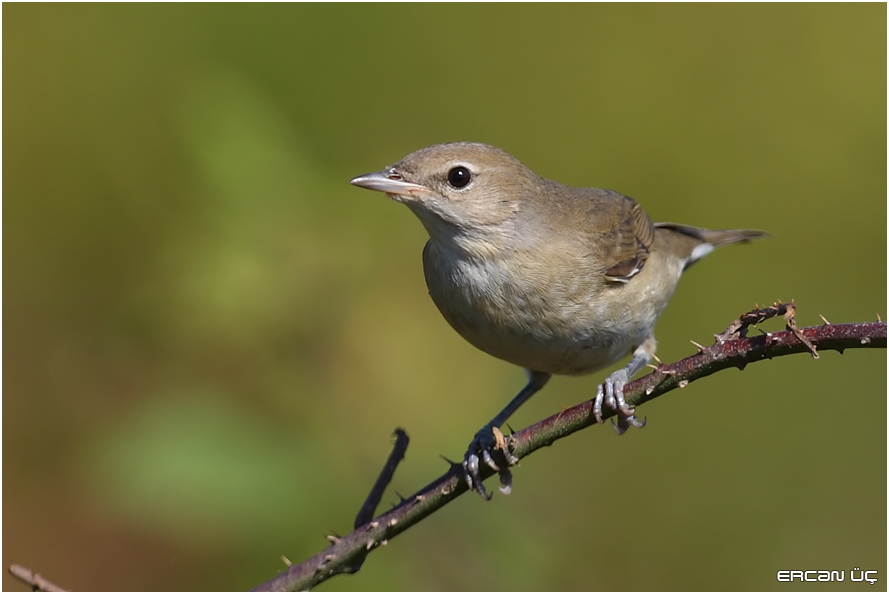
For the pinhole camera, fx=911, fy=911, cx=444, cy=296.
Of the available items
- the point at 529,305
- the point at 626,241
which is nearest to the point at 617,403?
the point at 529,305

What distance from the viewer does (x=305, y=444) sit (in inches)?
155

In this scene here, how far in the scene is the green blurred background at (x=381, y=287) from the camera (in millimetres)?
4137

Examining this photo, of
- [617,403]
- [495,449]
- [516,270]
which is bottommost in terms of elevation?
[495,449]

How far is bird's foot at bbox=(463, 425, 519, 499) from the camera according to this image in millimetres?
3104

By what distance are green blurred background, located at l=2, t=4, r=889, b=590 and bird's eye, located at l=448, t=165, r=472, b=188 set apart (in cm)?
110

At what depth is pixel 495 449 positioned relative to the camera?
3420mm

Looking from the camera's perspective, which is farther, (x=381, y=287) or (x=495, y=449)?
(x=381, y=287)

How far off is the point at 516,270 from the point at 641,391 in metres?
1.41

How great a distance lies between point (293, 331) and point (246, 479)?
1251 mm

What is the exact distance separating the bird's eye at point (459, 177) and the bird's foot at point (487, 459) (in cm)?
113

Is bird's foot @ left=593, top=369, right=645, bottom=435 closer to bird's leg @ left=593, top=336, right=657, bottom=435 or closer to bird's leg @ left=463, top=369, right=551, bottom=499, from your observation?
bird's leg @ left=593, top=336, right=657, bottom=435

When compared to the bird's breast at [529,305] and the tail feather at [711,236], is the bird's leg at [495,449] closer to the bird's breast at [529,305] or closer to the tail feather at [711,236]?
the bird's breast at [529,305]

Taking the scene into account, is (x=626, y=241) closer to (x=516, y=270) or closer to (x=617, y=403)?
(x=516, y=270)

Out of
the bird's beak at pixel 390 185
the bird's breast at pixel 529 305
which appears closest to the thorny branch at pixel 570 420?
the bird's breast at pixel 529 305
